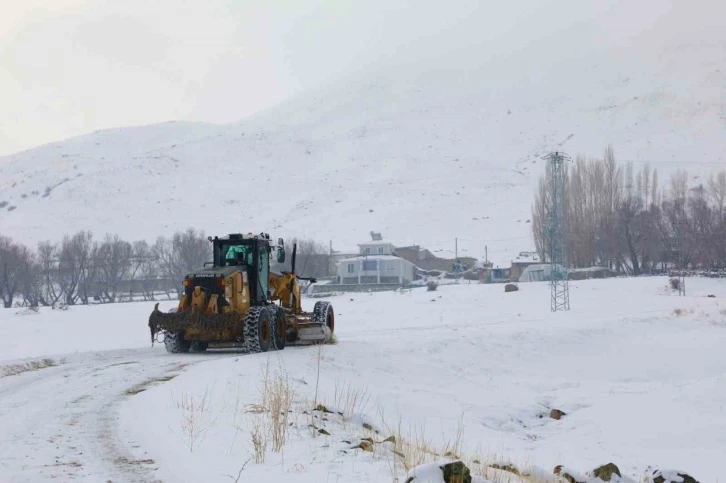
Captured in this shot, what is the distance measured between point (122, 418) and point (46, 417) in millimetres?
1135

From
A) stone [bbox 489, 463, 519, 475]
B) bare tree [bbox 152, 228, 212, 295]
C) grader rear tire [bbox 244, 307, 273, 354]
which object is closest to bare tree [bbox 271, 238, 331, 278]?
bare tree [bbox 152, 228, 212, 295]

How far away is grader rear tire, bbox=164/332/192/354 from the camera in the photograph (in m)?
22.6

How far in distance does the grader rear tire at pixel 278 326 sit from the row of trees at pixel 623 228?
219ft

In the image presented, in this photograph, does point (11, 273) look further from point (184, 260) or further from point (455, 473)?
point (455, 473)

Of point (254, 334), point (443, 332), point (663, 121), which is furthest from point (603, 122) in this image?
point (254, 334)

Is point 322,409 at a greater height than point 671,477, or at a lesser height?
greater

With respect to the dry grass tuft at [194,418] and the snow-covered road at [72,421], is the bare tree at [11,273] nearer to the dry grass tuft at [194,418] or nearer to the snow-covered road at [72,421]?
the snow-covered road at [72,421]

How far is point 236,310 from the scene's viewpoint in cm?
2242

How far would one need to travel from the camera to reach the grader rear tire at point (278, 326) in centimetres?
2241

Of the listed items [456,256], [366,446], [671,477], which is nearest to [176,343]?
[366,446]

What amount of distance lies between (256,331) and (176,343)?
8.99 feet

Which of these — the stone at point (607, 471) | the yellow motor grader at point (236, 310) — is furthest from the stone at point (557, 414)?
the stone at point (607, 471)

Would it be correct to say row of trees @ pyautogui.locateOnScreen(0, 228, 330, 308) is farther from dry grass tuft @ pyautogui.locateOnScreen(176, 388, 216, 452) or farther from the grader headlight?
dry grass tuft @ pyautogui.locateOnScreen(176, 388, 216, 452)

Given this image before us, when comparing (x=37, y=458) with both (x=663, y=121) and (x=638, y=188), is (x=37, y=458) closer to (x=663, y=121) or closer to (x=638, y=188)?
(x=638, y=188)
